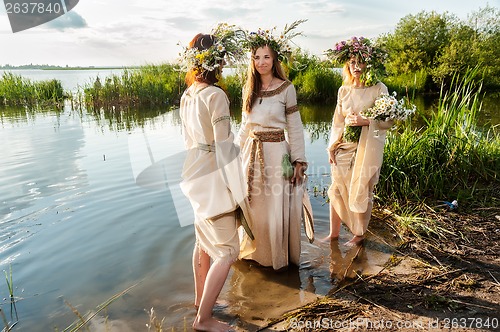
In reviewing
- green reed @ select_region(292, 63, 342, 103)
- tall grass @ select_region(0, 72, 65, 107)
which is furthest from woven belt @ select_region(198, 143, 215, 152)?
tall grass @ select_region(0, 72, 65, 107)

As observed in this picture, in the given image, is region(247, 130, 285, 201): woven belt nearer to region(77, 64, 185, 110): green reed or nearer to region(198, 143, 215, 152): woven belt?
region(198, 143, 215, 152): woven belt

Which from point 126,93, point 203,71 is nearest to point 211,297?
point 203,71

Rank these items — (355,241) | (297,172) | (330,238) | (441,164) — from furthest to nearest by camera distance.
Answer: (441,164) → (330,238) → (355,241) → (297,172)

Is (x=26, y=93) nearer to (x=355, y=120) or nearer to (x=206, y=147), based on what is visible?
(x=355, y=120)

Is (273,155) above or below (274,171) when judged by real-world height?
above

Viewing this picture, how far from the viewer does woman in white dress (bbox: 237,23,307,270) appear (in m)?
3.25

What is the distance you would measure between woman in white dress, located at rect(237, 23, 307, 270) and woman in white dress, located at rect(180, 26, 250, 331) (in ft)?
2.32

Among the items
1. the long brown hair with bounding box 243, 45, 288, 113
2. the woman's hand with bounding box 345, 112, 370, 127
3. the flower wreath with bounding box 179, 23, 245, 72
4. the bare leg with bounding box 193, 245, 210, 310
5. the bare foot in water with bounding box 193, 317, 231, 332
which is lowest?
the bare foot in water with bounding box 193, 317, 231, 332

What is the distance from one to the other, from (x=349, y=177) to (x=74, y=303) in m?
2.67

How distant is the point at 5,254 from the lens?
3.91 metres

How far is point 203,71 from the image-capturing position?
8.33 ft

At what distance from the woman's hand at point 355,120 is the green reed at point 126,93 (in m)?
12.8

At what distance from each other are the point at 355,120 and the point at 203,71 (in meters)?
1.74

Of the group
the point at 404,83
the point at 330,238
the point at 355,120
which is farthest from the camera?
the point at 404,83
